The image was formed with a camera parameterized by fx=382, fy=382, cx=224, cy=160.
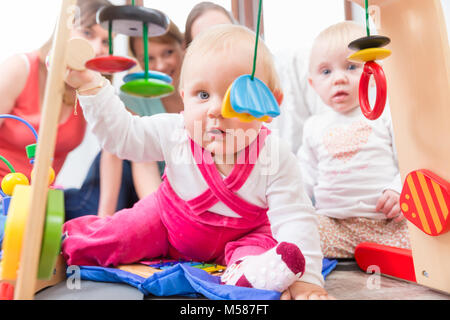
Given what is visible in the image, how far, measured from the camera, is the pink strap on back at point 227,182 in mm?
651

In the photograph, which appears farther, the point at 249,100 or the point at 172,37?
the point at 172,37

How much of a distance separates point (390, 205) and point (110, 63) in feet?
2.35

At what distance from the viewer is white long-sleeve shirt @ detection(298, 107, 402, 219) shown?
35.7 inches

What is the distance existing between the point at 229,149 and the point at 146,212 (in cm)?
22

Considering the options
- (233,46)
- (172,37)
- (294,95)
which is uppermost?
(172,37)

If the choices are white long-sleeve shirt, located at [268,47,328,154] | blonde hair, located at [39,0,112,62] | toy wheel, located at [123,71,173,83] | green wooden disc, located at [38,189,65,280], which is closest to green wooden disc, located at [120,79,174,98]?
toy wheel, located at [123,71,173,83]

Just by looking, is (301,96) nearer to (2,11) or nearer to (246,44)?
(246,44)

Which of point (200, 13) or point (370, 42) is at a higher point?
point (200, 13)

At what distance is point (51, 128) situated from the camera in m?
0.33

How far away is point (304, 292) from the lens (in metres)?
0.50

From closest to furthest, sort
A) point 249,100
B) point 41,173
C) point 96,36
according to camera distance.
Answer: point 41,173 < point 249,100 < point 96,36

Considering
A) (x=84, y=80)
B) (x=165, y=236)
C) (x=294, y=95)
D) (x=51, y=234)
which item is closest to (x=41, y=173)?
(x=51, y=234)

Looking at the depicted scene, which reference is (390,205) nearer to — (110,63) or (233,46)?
(233,46)

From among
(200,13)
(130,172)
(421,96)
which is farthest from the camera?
(130,172)
